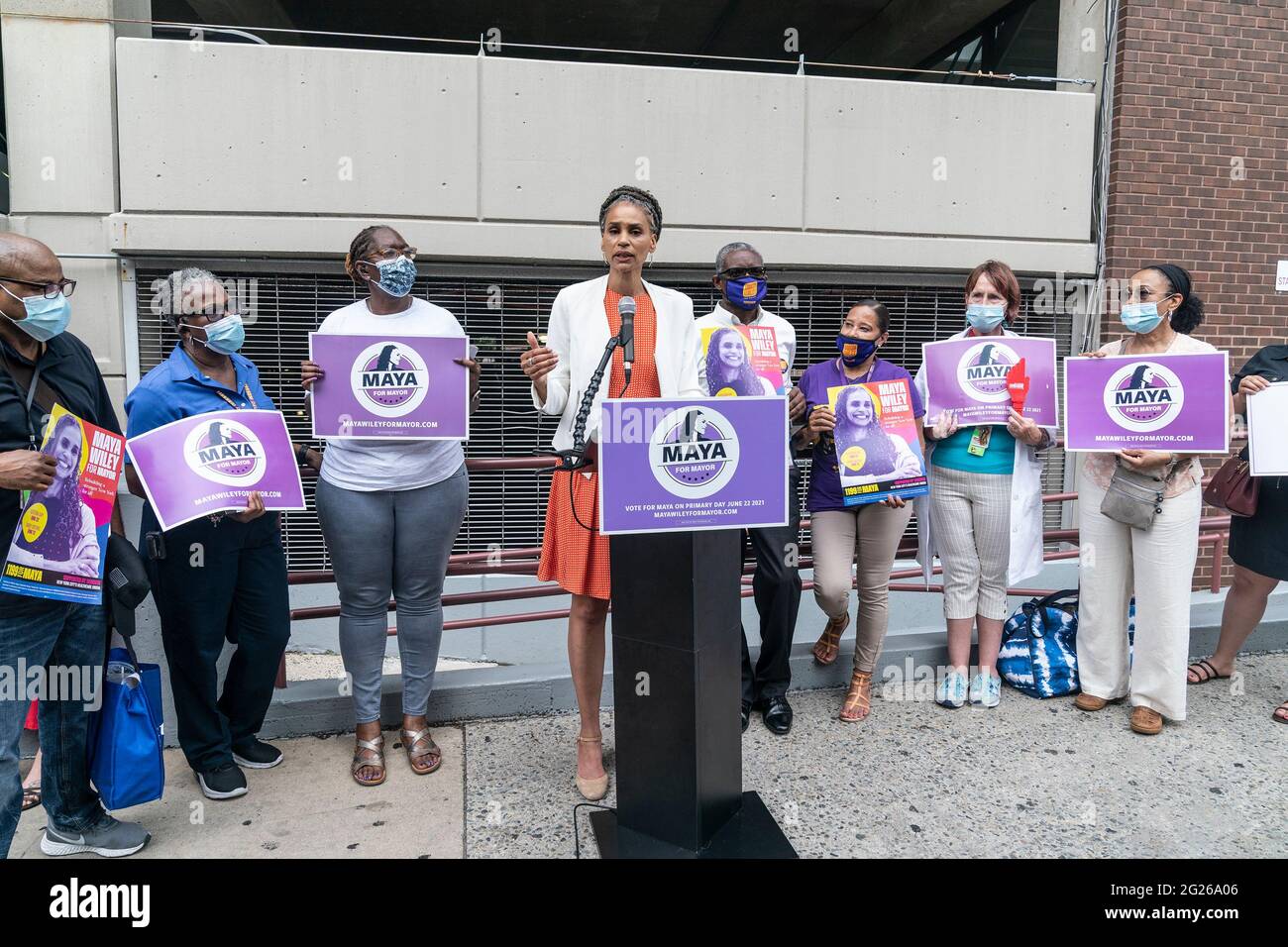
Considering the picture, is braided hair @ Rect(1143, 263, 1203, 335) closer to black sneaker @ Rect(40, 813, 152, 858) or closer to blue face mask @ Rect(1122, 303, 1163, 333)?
blue face mask @ Rect(1122, 303, 1163, 333)

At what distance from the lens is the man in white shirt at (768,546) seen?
419cm

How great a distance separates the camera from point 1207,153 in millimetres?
7977

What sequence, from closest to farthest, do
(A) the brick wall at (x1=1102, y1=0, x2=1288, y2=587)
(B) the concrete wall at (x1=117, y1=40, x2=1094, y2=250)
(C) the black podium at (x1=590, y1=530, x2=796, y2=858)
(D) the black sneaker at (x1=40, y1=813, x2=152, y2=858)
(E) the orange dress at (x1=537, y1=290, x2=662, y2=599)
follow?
(C) the black podium at (x1=590, y1=530, x2=796, y2=858) < (D) the black sneaker at (x1=40, y1=813, x2=152, y2=858) < (E) the orange dress at (x1=537, y1=290, x2=662, y2=599) < (B) the concrete wall at (x1=117, y1=40, x2=1094, y2=250) < (A) the brick wall at (x1=1102, y1=0, x2=1288, y2=587)

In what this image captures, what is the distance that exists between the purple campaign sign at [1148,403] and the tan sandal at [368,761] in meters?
3.74

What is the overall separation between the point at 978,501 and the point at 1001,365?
0.72 meters

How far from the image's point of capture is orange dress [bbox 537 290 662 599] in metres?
3.47

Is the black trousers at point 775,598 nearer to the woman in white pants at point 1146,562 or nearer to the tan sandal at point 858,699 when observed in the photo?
the tan sandal at point 858,699

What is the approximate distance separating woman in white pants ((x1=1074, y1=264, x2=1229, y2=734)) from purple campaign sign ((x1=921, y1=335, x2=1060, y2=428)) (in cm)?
36

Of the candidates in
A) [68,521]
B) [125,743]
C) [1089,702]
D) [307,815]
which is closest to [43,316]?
[68,521]

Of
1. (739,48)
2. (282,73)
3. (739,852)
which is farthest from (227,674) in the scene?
(739,48)

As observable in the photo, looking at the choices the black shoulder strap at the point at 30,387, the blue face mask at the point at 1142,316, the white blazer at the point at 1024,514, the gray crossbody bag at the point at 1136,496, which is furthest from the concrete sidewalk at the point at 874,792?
the blue face mask at the point at 1142,316

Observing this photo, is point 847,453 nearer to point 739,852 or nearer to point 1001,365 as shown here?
point 1001,365

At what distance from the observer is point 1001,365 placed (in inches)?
174
